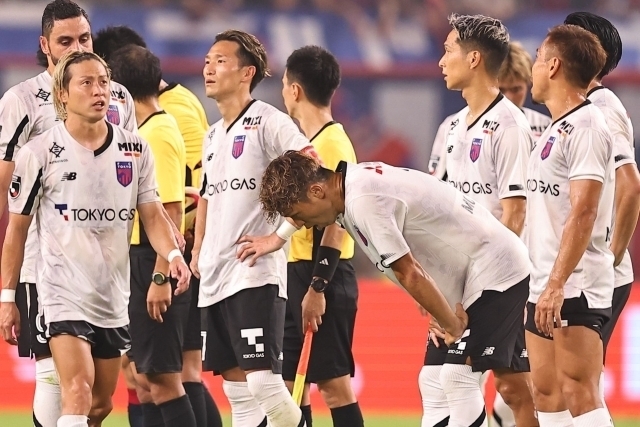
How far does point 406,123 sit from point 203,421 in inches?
345

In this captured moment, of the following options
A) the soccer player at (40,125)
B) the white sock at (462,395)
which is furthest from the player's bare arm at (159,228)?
the white sock at (462,395)

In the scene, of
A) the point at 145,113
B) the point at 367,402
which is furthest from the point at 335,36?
the point at 145,113

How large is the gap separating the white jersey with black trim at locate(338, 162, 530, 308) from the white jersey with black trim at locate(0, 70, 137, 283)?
6.32 ft

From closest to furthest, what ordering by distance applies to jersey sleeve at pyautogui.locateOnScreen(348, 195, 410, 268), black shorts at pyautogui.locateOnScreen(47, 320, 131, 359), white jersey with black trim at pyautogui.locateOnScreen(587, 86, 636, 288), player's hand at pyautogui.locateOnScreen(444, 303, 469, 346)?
jersey sleeve at pyautogui.locateOnScreen(348, 195, 410, 268), player's hand at pyautogui.locateOnScreen(444, 303, 469, 346), black shorts at pyautogui.locateOnScreen(47, 320, 131, 359), white jersey with black trim at pyautogui.locateOnScreen(587, 86, 636, 288)

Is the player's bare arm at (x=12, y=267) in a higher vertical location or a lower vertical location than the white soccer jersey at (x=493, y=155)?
lower

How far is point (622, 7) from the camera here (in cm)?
1614

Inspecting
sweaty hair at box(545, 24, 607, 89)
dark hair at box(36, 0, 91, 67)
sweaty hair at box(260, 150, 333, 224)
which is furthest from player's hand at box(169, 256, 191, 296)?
sweaty hair at box(545, 24, 607, 89)

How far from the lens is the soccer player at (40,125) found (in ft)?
20.1

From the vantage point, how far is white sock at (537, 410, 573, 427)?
18.6ft

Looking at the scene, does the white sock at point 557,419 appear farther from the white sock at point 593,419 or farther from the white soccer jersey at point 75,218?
the white soccer jersey at point 75,218

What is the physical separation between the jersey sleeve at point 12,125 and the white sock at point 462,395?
2506mm

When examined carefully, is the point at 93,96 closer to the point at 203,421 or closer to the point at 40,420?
the point at 40,420

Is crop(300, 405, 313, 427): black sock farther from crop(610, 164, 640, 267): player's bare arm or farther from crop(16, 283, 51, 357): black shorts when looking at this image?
crop(610, 164, 640, 267): player's bare arm

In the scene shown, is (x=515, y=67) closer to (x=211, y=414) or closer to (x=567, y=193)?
(x=567, y=193)
